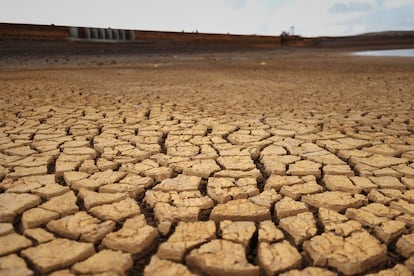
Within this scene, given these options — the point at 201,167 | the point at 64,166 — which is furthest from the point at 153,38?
the point at 201,167

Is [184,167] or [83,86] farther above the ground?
[83,86]

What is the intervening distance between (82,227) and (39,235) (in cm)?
14

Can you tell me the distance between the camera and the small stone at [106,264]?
953 mm

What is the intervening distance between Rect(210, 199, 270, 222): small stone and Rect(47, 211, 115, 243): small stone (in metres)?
0.41

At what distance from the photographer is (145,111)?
3277mm

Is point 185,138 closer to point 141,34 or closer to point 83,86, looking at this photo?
point 83,86

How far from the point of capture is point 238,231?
1.16 metres

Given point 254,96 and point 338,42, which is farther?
point 338,42

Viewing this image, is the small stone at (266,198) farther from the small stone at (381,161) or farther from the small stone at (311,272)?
the small stone at (381,161)

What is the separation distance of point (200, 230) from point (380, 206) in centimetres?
77

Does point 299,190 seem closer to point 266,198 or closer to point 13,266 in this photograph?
point 266,198

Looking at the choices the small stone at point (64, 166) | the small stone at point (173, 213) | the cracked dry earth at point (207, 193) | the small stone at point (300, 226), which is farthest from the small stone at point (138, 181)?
the small stone at point (300, 226)

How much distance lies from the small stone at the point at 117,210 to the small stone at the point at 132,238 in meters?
0.06

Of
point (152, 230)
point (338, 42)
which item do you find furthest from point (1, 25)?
point (338, 42)
